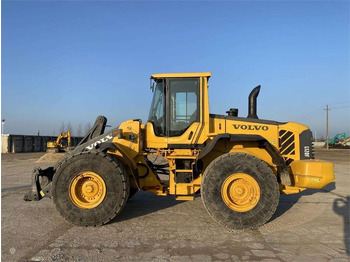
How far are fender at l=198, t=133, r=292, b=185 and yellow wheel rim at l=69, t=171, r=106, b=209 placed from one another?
1.99 m

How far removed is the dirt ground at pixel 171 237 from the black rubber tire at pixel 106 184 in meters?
0.20

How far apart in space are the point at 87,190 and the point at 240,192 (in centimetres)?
288

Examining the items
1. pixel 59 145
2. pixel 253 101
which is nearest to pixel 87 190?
pixel 253 101

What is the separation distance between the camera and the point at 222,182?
16.6 feet

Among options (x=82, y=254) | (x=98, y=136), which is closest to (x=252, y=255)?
(x=82, y=254)

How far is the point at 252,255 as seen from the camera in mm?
3850

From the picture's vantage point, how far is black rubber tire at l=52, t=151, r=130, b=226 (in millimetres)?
5012

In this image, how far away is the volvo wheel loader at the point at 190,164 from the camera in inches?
198

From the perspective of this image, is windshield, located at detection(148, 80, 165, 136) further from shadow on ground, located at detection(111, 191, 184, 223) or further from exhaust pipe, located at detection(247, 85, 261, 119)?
exhaust pipe, located at detection(247, 85, 261, 119)

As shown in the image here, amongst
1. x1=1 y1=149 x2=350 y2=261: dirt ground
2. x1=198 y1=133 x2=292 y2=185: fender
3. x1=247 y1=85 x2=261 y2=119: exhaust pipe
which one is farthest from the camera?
x1=247 y1=85 x2=261 y2=119: exhaust pipe

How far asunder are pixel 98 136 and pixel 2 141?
3598 centimetres

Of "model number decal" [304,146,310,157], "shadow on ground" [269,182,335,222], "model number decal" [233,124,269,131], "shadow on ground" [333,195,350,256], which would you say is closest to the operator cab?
"model number decal" [233,124,269,131]

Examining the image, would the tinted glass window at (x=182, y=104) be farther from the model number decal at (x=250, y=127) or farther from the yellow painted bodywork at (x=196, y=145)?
the model number decal at (x=250, y=127)

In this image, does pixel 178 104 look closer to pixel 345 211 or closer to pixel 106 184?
pixel 106 184
